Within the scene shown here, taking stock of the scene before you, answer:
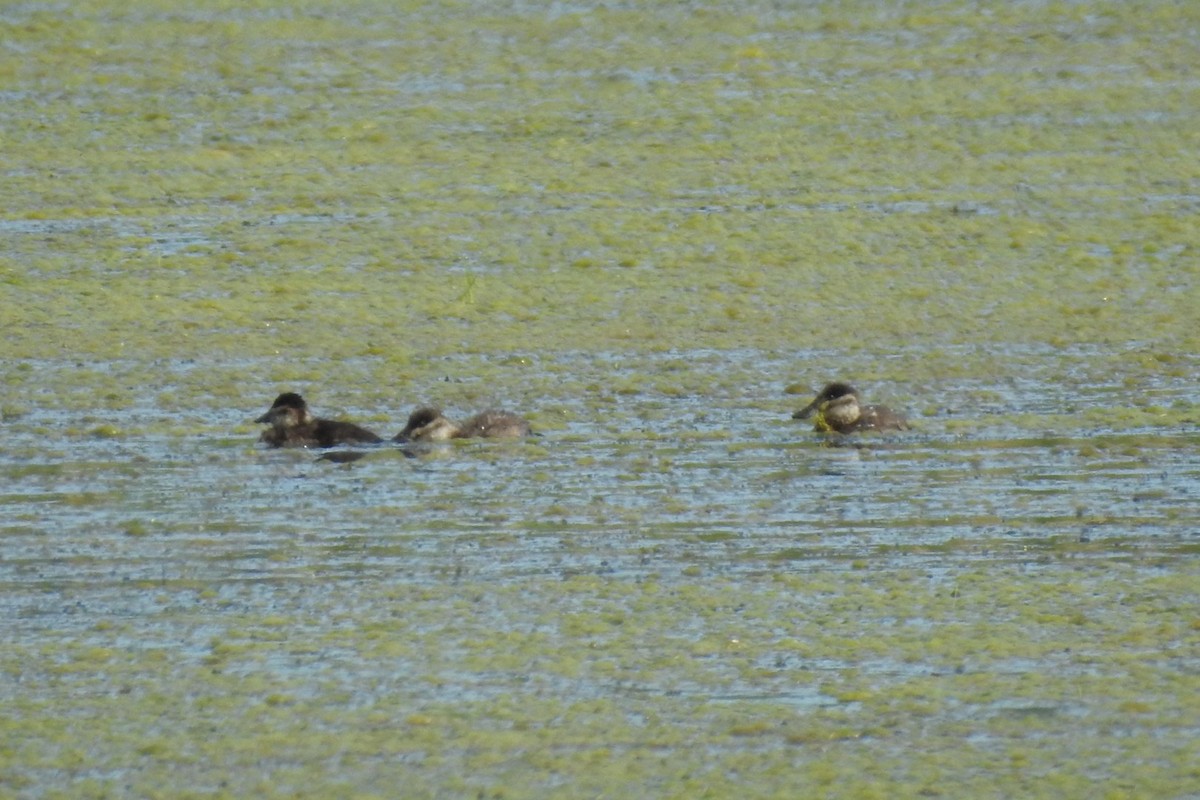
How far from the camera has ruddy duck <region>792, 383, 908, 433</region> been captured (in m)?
9.17

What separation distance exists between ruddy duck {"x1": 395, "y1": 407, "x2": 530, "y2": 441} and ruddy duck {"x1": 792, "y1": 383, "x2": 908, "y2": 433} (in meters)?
1.16

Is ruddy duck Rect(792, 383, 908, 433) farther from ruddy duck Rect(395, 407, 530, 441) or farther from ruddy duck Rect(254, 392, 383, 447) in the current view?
ruddy duck Rect(254, 392, 383, 447)

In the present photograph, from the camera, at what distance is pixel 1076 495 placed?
814 cm

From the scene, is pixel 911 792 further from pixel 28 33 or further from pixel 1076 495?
pixel 28 33

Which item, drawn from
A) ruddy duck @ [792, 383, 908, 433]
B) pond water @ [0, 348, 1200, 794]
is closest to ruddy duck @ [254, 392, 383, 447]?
pond water @ [0, 348, 1200, 794]

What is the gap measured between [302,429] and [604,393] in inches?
56.0

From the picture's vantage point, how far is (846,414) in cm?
922

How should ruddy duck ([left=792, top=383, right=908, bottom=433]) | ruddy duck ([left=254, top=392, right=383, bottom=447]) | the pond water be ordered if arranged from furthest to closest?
1. ruddy duck ([left=792, top=383, right=908, bottom=433])
2. ruddy duck ([left=254, top=392, right=383, bottom=447])
3. the pond water

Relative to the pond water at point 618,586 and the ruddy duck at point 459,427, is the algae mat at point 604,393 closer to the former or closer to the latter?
the pond water at point 618,586

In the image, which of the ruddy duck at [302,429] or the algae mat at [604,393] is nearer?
the algae mat at [604,393]

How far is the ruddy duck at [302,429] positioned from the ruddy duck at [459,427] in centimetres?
18

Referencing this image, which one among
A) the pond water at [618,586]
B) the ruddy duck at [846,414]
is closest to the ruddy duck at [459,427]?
the pond water at [618,586]

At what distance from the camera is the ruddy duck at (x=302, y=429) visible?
898 centimetres

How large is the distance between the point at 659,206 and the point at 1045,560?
5.43m
